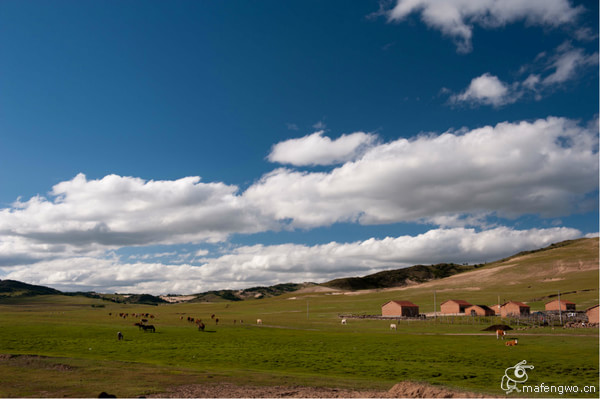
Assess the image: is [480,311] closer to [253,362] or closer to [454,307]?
[454,307]

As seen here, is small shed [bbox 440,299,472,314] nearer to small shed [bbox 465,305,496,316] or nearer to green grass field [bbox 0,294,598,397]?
A: small shed [bbox 465,305,496,316]

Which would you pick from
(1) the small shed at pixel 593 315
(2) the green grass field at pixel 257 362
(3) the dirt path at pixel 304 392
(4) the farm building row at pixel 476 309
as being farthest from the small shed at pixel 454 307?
(3) the dirt path at pixel 304 392

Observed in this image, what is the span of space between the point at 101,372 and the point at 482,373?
2902cm

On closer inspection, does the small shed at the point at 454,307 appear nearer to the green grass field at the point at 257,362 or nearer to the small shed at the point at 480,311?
the small shed at the point at 480,311

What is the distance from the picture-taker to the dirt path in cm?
2126

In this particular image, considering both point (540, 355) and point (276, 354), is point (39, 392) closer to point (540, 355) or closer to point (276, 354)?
point (276, 354)

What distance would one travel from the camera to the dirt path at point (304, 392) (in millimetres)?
21256

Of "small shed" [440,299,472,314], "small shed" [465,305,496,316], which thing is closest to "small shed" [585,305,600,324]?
"small shed" [465,305,496,316]

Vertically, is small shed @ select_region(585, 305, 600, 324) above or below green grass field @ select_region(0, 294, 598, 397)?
below

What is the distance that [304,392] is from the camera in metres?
23.6

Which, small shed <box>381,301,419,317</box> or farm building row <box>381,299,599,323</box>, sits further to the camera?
small shed <box>381,301,419,317</box>

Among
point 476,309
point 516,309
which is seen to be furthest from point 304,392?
→ point 476,309

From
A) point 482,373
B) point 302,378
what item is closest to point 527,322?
point 482,373

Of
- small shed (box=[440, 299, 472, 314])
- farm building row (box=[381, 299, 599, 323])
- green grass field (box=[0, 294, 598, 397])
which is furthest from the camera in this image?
small shed (box=[440, 299, 472, 314])
